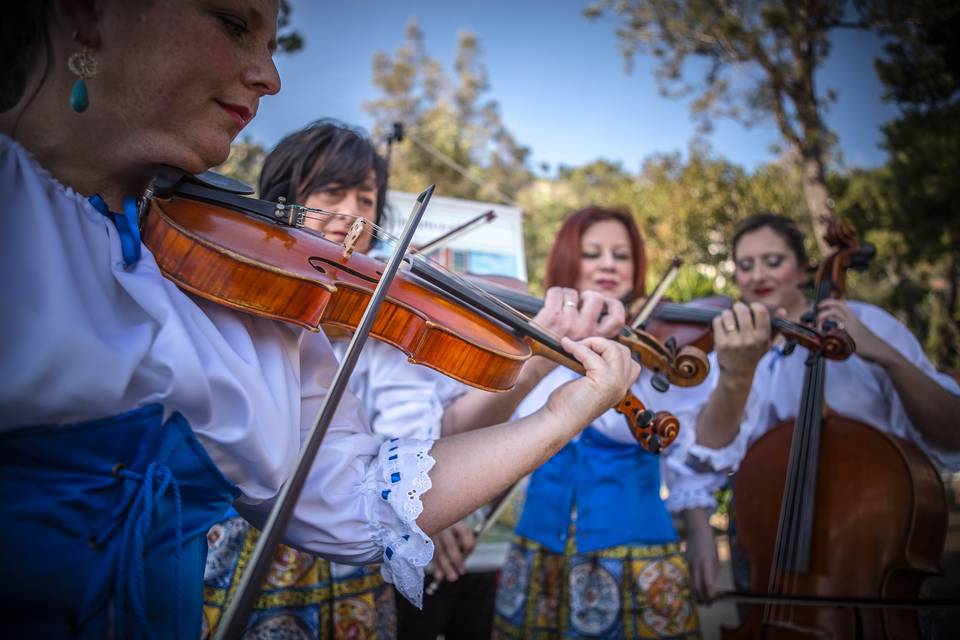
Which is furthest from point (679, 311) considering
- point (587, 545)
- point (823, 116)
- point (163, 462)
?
point (823, 116)

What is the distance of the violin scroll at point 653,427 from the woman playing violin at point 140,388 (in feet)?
1.11

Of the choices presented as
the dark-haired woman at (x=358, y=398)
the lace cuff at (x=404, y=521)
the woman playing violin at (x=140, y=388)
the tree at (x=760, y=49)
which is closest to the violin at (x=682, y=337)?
the dark-haired woman at (x=358, y=398)

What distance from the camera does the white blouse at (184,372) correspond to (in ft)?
2.56

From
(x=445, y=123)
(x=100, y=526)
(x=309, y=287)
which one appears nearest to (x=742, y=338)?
(x=309, y=287)

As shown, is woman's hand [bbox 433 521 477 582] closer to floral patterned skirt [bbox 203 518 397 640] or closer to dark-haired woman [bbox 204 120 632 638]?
dark-haired woman [bbox 204 120 632 638]

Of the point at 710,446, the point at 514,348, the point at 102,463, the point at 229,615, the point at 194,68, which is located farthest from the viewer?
the point at 710,446

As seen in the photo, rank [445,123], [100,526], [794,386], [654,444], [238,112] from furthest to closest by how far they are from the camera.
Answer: [445,123]
[794,386]
[654,444]
[238,112]
[100,526]

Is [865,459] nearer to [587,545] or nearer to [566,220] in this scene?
[587,545]

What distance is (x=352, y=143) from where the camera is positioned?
2.01 m

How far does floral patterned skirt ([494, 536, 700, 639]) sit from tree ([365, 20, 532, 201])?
11491 mm

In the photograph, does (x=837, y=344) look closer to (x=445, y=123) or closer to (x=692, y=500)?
(x=692, y=500)

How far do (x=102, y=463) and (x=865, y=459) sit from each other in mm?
2184

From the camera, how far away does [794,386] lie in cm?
254

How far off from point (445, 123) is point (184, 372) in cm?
1486
